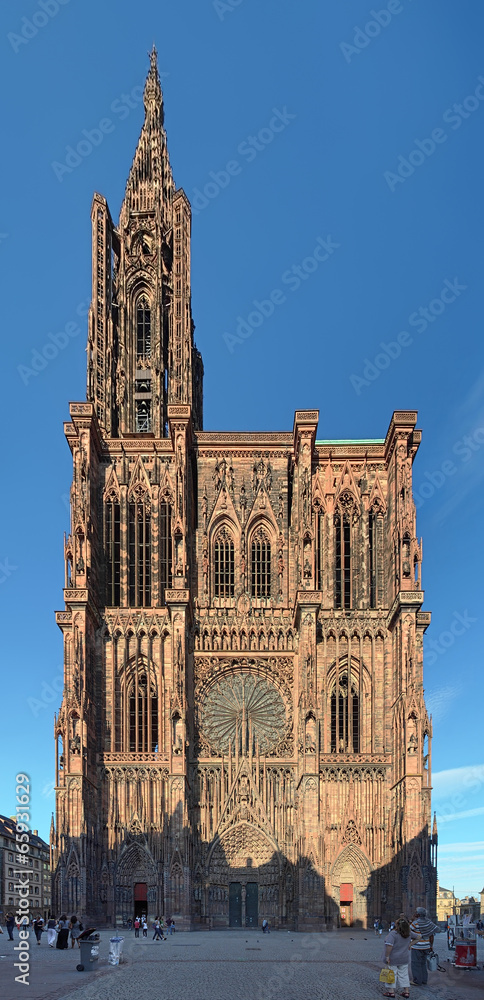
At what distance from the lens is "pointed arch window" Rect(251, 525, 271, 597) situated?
62812 millimetres

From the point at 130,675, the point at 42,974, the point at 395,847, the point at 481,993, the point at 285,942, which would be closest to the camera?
the point at 481,993

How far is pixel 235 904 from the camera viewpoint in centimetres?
5816

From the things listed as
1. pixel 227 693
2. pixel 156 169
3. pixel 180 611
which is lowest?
pixel 227 693

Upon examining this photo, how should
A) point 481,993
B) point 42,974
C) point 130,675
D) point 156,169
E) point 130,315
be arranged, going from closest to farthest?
point 481,993
point 42,974
point 130,675
point 130,315
point 156,169

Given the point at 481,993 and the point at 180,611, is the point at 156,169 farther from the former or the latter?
the point at 481,993

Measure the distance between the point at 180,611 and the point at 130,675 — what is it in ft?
17.1

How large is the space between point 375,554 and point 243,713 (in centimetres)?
1162

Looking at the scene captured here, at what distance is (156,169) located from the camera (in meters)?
74.1

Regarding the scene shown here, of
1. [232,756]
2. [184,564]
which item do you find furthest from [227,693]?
[184,564]

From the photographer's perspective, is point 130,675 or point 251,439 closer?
point 130,675

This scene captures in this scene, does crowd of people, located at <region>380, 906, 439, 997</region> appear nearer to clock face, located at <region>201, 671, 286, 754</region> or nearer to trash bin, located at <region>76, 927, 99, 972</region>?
trash bin, located at <region>76, 927, 99, 972</region>

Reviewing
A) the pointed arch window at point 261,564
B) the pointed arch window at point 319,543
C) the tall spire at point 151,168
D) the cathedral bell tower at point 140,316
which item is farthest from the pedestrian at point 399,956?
the tall spire at point 151,168

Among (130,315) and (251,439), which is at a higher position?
(130,315)

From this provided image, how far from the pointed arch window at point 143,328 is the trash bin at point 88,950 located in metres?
45.2
